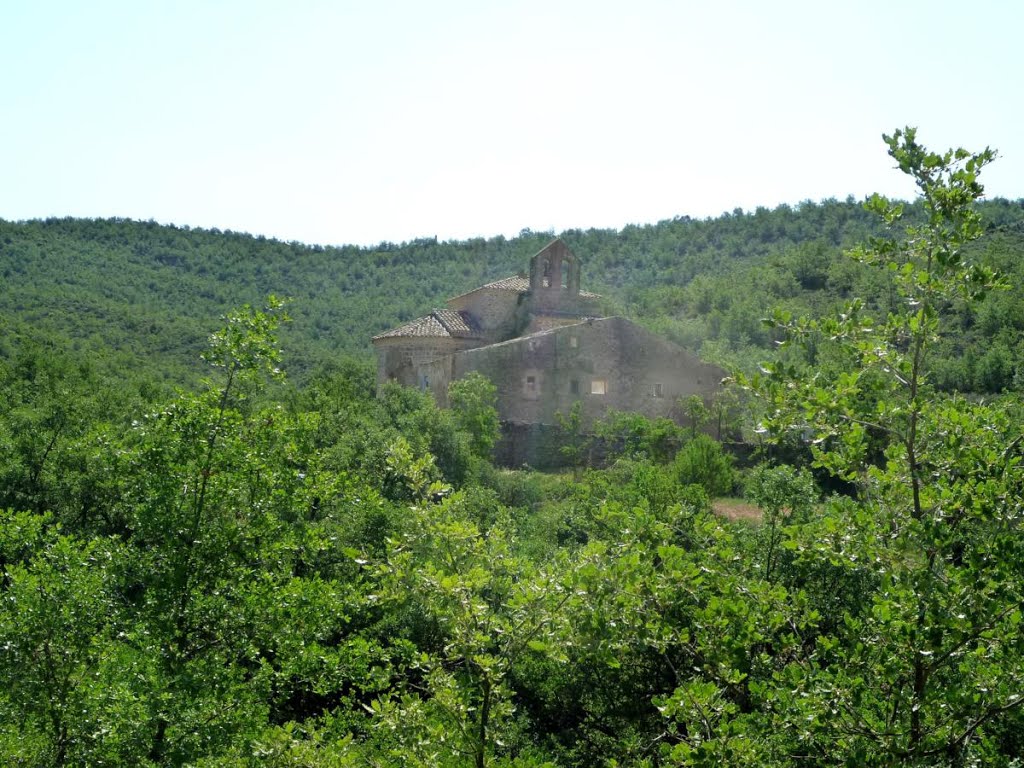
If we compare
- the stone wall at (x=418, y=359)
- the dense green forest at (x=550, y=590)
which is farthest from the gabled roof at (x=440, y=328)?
the dense green forest at (x=550, y=590)

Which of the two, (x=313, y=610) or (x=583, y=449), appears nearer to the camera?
(x=313, y=610)

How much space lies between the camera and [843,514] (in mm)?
5633

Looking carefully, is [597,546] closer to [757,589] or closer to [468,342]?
[757,589]

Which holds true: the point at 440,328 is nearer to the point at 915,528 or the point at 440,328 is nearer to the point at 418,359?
the point at 418,359

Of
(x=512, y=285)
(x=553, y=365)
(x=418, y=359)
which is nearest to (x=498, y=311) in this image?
(x=512, y=285)

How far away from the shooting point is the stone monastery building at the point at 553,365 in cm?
3378

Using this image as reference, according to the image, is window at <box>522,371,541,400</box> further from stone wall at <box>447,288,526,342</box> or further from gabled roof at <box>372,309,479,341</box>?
stone wall at <box>447,288,526,342</box>

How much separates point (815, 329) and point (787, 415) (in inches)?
25.3

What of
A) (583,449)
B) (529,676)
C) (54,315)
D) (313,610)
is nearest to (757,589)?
(313,610)

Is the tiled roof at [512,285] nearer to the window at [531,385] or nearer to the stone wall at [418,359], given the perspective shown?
the stone wall at [418,359]

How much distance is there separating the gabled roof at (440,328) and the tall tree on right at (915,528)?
29.6 metres

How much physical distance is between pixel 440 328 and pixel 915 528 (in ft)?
102

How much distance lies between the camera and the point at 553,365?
112ft

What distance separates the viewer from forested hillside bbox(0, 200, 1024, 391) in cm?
5659
